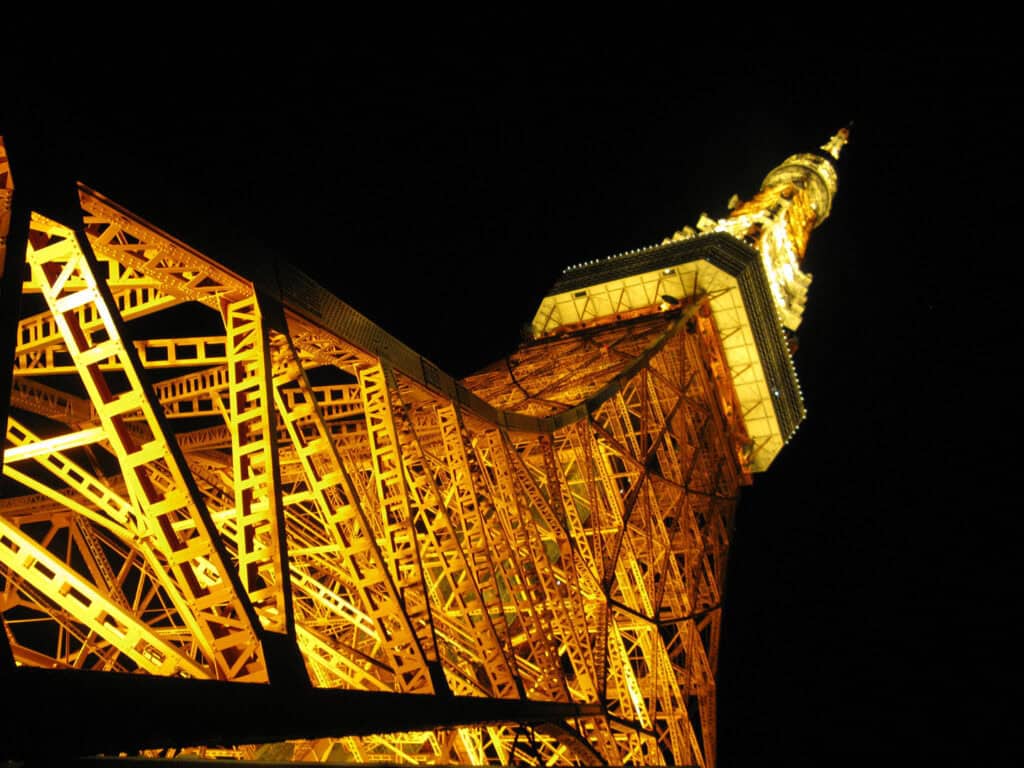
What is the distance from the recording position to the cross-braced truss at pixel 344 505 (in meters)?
5.00

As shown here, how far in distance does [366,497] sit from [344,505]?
25.3 ft

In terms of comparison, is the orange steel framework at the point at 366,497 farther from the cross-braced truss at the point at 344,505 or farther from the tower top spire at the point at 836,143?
the tower top spire at the point at 836,143

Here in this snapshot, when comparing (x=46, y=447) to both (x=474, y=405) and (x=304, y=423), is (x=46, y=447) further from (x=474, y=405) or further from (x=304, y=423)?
(x=304, y=423)

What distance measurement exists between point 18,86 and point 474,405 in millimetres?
7796

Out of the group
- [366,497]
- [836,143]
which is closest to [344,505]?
[366,497]

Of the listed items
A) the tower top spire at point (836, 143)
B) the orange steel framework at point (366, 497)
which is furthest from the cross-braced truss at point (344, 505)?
the tower top spire at point (836, 143)

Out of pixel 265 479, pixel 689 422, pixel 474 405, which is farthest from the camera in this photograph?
pixel 689 422

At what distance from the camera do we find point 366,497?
32.5 ft

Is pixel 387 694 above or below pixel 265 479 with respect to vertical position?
below

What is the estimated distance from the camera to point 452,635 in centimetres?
1451

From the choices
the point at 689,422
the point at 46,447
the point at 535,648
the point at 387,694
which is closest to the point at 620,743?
the point at 535,648

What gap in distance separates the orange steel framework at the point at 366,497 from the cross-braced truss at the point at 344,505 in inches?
1.6

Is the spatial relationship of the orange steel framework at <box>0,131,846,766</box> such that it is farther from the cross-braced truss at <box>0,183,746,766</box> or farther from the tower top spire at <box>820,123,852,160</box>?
the tower top spire at <box>820,123,852,160</box>

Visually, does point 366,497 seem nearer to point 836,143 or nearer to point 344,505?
point 344,505
